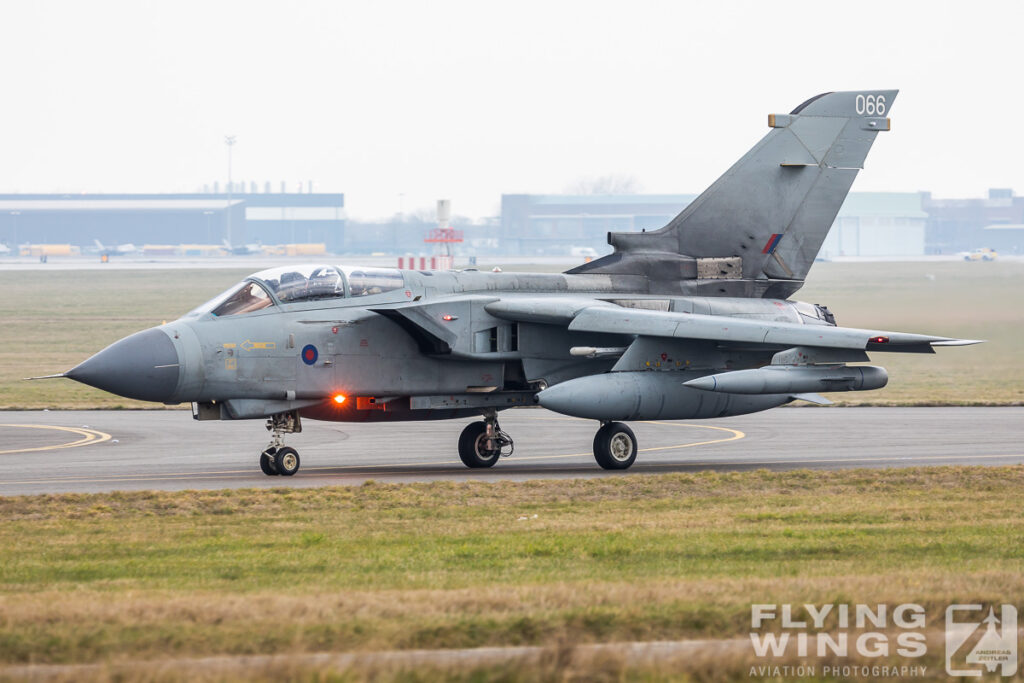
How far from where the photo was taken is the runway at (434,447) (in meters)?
17.7

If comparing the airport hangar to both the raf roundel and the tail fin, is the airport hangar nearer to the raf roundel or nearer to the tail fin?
the tail fin

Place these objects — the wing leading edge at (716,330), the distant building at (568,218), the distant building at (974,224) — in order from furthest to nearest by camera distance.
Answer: the distant building at (974,224) < the distant building at (568,218) < the wing leading edge at (716,330)

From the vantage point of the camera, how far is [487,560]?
35.0ft

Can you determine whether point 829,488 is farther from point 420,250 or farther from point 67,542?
point 420,250

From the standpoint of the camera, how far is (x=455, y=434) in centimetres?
2441

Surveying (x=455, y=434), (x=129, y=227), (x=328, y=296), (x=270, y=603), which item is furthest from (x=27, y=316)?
(x=129, y=227)

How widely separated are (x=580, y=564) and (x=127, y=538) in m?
4.38

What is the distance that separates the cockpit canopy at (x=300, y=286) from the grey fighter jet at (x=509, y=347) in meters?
0.02

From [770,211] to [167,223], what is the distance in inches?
5925

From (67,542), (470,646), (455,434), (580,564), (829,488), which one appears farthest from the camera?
A: (455,434)

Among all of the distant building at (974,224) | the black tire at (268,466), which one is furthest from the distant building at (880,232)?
the black tire at (268,466)

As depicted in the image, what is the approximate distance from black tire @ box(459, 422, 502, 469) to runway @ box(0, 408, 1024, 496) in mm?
196

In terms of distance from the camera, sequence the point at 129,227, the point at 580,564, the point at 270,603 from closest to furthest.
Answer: the point at 270,603 → the point at 580,564 → the point at 129,227

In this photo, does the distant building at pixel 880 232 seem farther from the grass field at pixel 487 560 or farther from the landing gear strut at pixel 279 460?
the grass field at pixel 487 560
